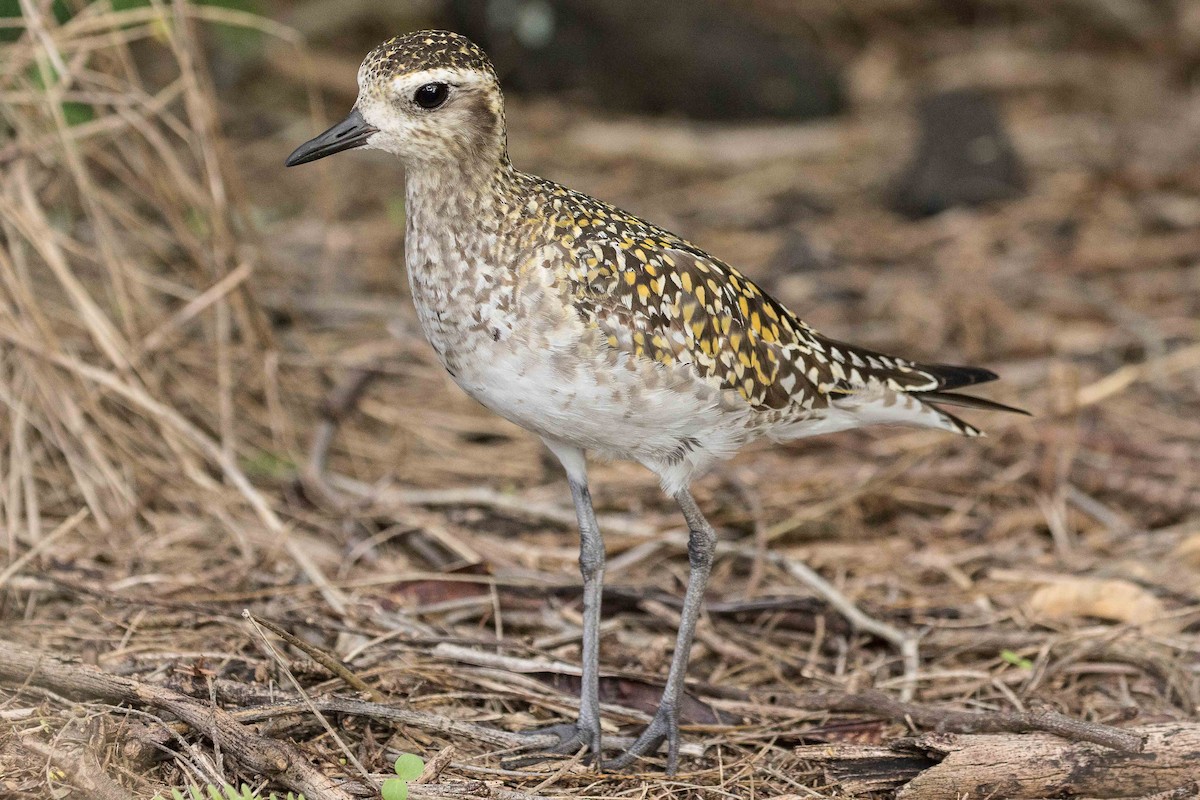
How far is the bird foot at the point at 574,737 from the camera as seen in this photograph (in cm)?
367

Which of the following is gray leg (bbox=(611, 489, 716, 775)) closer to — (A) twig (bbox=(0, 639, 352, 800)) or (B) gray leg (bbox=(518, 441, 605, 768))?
(B) gray leg (bbox=(518, 441, 605, 768))

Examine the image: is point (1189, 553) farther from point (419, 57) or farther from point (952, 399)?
point (419, 57)

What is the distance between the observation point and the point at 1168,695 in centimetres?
398

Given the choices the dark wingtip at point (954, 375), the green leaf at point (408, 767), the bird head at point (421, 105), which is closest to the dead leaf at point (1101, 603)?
the dark wingtip at point (954, 375)

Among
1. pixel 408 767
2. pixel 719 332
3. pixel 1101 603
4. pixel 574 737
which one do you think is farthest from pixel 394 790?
pixel 1101 603

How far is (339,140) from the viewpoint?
11.2 feet

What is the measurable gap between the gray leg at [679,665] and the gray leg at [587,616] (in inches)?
5.2

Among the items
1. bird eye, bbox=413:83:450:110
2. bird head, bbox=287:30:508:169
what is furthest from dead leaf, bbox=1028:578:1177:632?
bird eye, bbox=413:83:450:110

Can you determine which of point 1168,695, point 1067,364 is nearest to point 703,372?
point 1168,695

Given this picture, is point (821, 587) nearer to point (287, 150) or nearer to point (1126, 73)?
point (287, 150)

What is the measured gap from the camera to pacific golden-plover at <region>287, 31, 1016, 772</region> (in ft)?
11.2

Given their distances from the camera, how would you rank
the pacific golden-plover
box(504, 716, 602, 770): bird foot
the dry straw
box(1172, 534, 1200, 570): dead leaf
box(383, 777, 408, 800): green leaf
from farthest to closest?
1. box(1172, 534, 1200, 570): dead leaf
2. the dry straw
3. box(504, 716, 602, 770): bird foot
4. the pacific golden-plover
5. box(383, 777, 408, 800): green leaf

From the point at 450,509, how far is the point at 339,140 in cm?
210

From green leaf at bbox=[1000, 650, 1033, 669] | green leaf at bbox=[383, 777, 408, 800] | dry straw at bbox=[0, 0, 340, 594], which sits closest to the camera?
green leaf at bbox=[383, 777, 408, 800]
